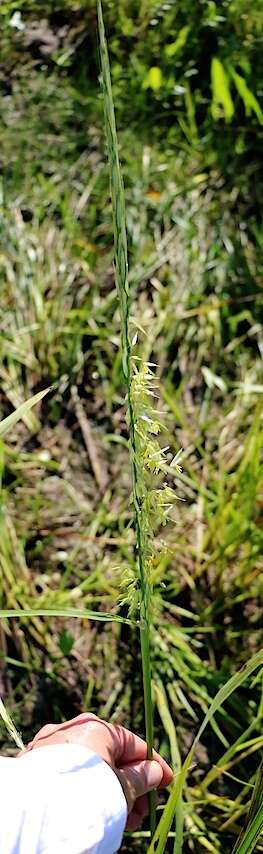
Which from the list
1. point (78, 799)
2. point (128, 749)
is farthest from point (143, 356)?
point (78, 799)

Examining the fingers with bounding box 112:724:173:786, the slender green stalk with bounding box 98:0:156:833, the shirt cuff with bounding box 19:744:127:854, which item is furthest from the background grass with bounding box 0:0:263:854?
the slender green stalk with bounding box 98:0:156:833

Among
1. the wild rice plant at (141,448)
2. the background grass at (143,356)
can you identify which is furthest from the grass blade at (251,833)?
the background grass at (143,356)

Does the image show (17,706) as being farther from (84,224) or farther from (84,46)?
(84,46)

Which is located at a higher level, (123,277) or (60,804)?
(123,277)

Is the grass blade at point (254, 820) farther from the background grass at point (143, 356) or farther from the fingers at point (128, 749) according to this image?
the background grass at point (143, 356)

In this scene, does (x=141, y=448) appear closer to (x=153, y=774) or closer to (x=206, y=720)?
(x=206, y=720)
